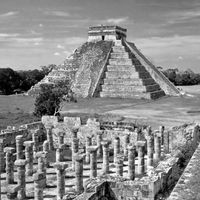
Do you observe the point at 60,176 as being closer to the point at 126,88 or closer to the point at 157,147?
the point at 157,147

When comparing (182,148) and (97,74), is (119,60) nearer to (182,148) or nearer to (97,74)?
(97,74)

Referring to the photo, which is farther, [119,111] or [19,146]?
[119,111]

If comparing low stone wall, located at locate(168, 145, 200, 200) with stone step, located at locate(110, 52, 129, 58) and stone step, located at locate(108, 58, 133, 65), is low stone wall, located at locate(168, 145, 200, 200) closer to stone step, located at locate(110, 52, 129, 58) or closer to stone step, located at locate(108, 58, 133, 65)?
stone step, located at locate(108, 58, 133, 65)

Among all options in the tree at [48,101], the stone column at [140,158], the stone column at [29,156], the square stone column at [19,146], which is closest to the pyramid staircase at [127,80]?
the tree at [48,101]

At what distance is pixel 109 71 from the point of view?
2547 inches

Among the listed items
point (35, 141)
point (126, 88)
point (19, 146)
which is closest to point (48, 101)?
point (35, 141)

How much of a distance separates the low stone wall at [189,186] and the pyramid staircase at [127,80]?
46.3 m

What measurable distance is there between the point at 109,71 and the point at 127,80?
4.39 meters

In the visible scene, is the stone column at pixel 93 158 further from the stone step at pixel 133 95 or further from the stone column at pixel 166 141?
the stone step at pixel 133 95

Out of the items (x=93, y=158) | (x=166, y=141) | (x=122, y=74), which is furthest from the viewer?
(x=122, y=74)

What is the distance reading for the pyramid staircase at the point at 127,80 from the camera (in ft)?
196

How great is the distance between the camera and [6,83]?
76875 millimetres

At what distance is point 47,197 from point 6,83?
6271cm

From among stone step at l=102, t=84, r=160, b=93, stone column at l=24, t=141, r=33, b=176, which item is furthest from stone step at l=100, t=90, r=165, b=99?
→ stone column at l=24, t=141, r=33, b=176
